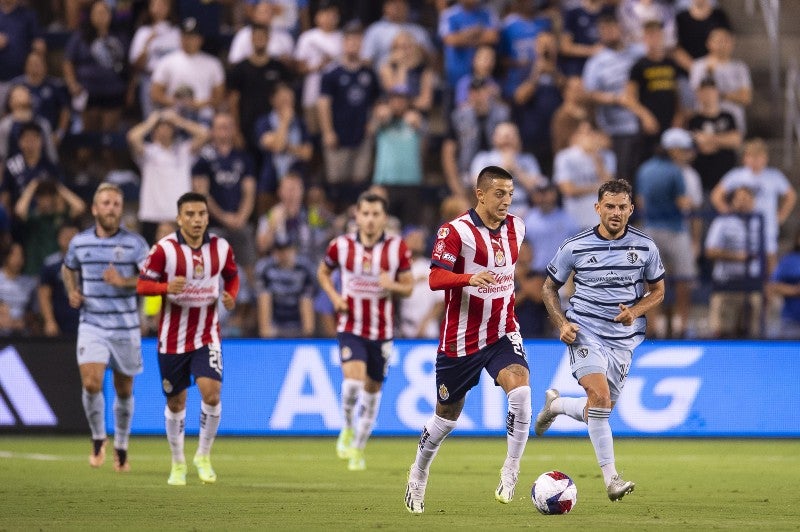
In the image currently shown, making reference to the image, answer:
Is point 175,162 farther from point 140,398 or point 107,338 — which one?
point 107,338

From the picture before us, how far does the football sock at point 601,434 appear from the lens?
380 inches

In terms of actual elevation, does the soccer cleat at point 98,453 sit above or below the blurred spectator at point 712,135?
below

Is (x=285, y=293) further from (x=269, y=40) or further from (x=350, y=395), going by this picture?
(x=269, y=40)

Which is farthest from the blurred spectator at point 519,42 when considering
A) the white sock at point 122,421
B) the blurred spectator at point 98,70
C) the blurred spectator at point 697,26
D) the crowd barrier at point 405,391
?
the white sock at point 122,421

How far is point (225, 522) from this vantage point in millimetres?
8828

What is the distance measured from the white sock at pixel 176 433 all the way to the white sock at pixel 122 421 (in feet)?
3.65

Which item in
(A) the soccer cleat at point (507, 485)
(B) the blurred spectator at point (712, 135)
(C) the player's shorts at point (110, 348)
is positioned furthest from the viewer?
(B) the blurred spectator at point (712, 135)

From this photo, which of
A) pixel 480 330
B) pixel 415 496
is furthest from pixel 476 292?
pixel 415 496

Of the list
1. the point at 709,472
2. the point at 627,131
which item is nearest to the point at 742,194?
the point at 627,131

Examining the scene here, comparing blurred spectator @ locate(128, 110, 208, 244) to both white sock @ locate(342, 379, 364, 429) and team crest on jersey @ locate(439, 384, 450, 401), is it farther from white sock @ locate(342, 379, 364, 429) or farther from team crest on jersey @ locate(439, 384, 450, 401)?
team crest on jersey @ locate(439, 384, 450, 401)

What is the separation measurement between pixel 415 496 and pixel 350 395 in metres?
4.48

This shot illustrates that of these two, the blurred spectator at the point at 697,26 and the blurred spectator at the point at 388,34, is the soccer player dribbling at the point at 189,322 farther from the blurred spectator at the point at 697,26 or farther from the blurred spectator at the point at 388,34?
the blurred spectator at the point at 697,26

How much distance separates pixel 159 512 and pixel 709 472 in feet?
18.3

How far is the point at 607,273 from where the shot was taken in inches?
397
